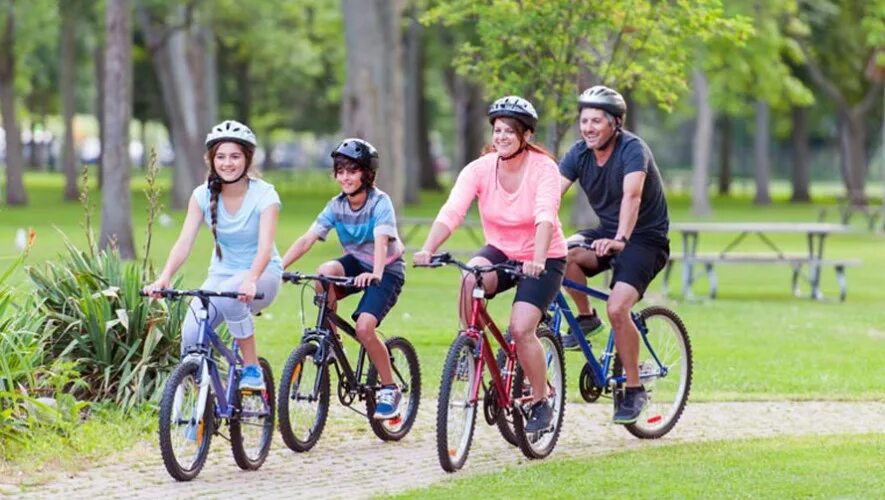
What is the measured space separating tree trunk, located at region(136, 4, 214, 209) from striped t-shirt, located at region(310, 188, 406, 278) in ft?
106

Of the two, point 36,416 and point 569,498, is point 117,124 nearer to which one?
point 36,416

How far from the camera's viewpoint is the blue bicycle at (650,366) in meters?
9.85

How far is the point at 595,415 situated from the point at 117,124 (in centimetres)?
1531

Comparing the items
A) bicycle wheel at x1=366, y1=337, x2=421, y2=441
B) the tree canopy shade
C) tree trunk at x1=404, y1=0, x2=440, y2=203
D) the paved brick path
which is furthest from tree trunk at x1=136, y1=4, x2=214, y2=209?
bicycle wheel at x1=366, y1=337, x2=421, y2=441

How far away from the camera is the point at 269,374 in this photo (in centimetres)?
917

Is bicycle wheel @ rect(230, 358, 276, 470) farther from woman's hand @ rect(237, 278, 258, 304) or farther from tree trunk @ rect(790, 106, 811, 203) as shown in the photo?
tree trunk @ rect(790, 106, 811, 203)

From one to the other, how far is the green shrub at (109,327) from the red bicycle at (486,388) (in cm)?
197

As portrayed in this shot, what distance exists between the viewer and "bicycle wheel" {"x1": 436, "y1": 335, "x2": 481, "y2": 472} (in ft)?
28.4

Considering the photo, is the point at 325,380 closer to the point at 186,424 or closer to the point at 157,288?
the point at 186,424

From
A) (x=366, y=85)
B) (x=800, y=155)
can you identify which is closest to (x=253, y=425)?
(x=366, y=85)

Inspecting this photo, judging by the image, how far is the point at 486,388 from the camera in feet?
30.8

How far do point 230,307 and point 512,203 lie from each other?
1.43 m

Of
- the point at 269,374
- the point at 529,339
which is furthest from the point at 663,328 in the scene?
the point at 269,374

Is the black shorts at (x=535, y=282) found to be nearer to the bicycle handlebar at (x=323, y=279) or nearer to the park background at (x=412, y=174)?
the bicycle handlebar at (x=323, y=279)
